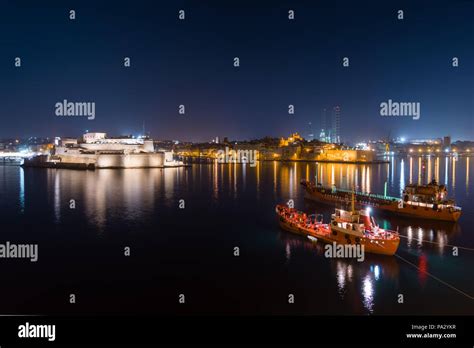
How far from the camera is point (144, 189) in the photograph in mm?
23812

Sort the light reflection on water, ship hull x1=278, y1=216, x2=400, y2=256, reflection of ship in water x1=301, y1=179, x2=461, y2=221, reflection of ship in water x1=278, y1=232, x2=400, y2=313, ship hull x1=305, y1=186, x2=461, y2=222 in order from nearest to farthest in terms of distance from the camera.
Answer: reflection of ship in water x1=278, y1=232, x2=400, y2=313
the light reflection on water
ship hull x1=278, y1=216, x2=400, y2=256
ship hull x1=305, y1=186, x2=461, y2=222
reflection of ship in water x1=301, y1=179, x2=461, y2=221

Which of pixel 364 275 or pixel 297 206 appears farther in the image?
pixel 297 206

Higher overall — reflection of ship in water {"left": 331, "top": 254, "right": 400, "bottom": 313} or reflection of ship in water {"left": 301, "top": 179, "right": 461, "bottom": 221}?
reflection of ship in water {"left": 301, "top": 179, "right": 461, "bottom": 221}

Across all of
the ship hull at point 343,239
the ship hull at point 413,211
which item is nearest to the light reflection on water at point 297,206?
the ship hull at point 343,239

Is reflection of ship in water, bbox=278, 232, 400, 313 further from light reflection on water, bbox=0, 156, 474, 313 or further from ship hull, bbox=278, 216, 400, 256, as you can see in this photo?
ship hull, bbox=278, 216, 400, 256

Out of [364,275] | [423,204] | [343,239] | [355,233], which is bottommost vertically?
[364,275]

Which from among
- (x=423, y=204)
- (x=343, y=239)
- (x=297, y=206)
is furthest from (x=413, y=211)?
(x=343, y=239)

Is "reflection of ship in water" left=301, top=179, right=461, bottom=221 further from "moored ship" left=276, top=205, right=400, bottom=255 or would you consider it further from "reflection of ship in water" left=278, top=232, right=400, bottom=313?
"reflection of ship in water" left=278, top=232, right=400, bottom=313

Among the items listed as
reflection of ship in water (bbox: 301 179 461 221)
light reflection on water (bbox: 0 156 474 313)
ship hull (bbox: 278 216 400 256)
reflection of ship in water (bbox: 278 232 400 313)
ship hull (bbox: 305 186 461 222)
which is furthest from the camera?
reflection of ship in water (bbox: 301 179 461 221)

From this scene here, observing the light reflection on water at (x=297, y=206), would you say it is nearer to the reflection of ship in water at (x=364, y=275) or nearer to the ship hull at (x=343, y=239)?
the reflection of ship in water at (x=364, y=275)

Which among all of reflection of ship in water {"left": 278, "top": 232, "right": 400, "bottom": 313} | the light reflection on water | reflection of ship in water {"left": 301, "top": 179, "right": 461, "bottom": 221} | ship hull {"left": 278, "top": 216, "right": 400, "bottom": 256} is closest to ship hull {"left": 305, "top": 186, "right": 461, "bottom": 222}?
reflection of ship in water {"left": 301, "top": 179, "right": 461, "bottom": 221}

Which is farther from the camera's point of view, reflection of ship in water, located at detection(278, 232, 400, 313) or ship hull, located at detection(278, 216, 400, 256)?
ship hull, located at detection(278, 216, 400, 256)

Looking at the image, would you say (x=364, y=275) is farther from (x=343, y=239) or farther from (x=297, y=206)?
(x=297, y=206)

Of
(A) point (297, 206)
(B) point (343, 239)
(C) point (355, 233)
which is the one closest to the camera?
(C) point (355, 233)
